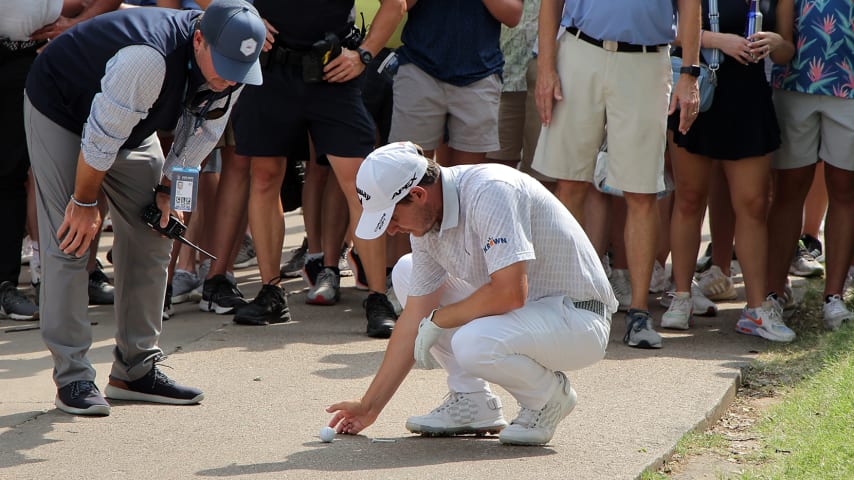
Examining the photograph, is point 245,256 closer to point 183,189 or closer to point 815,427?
point 183,189

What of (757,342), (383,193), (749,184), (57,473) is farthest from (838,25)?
(57,473)

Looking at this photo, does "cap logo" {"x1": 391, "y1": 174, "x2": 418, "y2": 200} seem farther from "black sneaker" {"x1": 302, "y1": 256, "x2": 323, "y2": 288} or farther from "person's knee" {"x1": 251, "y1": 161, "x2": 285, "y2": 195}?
"black sneaker" {"x1": 302, "y1": 256, "x2": 323, "y2": 288}

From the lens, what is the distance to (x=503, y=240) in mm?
3562

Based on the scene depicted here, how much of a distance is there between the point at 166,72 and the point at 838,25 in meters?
3.58

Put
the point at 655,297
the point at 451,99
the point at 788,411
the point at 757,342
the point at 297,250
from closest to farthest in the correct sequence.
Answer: the point at 788,411
the point at 757,342
the point at 451,99
the point at 655,297
the point at 297,250

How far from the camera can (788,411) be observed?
A: 4.33 meters

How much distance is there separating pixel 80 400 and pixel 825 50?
4.04 m

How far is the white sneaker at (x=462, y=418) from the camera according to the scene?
4.01 m

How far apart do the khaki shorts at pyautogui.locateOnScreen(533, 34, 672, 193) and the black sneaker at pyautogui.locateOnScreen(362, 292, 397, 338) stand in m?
1.06

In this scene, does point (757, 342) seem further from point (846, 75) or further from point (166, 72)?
point (166, 72)

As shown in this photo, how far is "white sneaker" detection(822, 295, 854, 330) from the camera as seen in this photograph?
5.78 m

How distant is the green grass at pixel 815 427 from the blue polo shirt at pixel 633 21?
1717mm

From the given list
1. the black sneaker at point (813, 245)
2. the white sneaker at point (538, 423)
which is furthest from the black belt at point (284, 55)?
the black sneaker at point (813, 245)

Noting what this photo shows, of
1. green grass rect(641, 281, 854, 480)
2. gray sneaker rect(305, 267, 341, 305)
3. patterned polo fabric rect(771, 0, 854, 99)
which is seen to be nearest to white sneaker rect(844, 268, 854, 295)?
green grass rect(641, 281, 854, 480)
